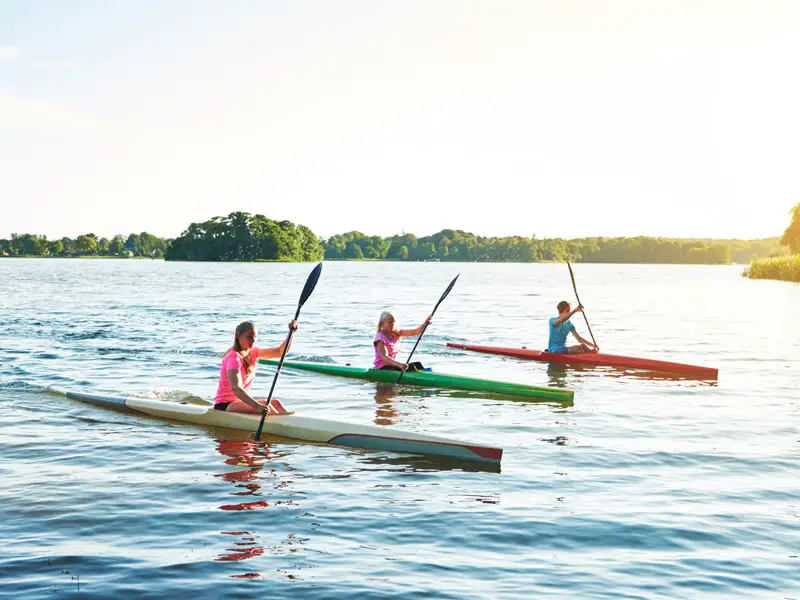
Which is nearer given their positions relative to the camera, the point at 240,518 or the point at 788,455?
the point at 240,518

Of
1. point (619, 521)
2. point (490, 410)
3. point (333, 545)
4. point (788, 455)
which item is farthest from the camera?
point (490, 410)

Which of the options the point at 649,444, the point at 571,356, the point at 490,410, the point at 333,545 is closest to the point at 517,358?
the point at 571,356

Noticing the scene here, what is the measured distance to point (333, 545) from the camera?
6680 millimetres

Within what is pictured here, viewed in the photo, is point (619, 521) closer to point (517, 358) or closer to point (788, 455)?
point (788, 455)

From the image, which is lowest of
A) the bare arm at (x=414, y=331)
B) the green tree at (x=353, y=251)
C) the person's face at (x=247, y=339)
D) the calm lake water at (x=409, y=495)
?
the calm lake water at (x=409, y=495)

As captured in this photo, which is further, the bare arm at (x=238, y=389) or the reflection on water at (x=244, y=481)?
the bare arm at (x=238, y=389)

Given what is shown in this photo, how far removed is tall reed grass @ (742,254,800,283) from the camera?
55.4 meters

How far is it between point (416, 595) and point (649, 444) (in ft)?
17.9

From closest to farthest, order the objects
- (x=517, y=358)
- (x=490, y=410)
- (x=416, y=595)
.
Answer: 1. (x=416, y=595)
2. (x=490, y=410)
3. (x=517, y=358)

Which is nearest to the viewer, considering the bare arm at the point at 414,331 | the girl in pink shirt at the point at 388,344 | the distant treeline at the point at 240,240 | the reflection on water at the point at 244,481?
the reflection on water at the point at 244,481

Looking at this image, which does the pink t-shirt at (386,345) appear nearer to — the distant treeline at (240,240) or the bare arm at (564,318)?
the bare arm at (564,318)

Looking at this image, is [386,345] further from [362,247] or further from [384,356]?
[362,247]

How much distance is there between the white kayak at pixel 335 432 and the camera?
9.19 meters

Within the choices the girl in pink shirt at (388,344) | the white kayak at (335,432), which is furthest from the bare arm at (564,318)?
the white kayak at (335,432)
